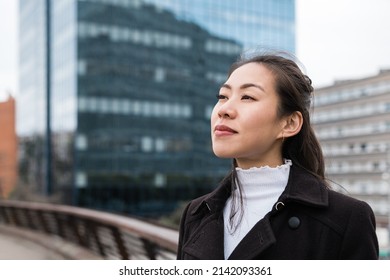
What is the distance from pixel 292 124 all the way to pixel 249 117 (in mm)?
106

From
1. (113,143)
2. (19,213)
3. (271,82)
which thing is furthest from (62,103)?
(271,82)

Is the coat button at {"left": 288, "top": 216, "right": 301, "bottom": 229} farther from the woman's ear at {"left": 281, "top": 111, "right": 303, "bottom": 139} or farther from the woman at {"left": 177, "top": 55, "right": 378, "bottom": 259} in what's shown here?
the woman's ear at {"left": 281, "top": 111, "right": 303, "bottom": 139}

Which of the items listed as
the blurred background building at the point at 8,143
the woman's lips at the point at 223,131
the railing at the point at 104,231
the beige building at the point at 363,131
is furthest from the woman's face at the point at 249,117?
the blurred background building at the point at 8,143

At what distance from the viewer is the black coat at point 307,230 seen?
97cm

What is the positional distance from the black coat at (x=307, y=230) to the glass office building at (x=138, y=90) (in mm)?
20865

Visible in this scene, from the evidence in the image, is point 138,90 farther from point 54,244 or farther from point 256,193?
point 256,193

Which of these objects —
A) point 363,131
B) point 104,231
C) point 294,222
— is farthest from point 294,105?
point 363,131

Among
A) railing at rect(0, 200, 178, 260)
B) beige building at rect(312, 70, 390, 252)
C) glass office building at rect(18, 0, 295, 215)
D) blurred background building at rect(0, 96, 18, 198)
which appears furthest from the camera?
blurred background building at rect(0, 96, 18, 198)

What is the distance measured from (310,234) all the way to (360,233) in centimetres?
10

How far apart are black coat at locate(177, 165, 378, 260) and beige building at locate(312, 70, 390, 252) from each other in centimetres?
259

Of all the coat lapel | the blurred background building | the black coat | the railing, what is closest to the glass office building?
the blurred background building

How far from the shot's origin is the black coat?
0.97 m

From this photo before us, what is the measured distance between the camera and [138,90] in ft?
76.2

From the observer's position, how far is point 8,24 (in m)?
4.19
